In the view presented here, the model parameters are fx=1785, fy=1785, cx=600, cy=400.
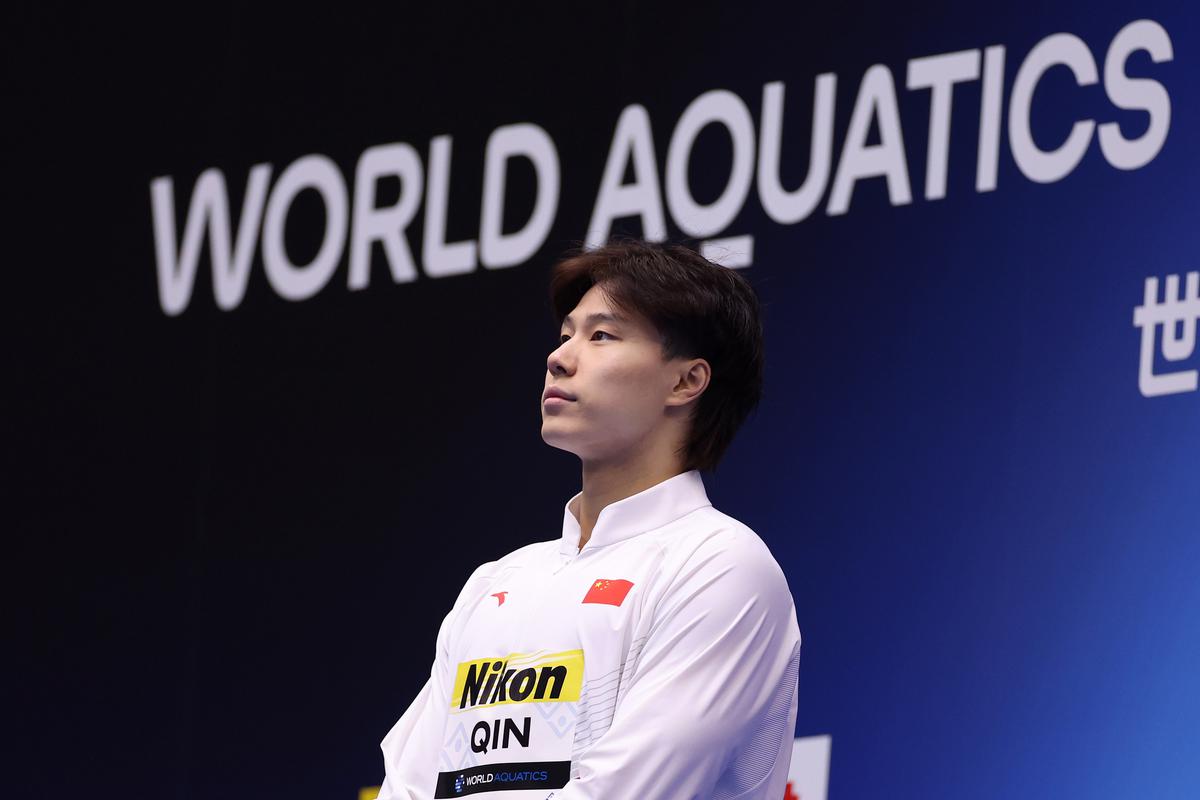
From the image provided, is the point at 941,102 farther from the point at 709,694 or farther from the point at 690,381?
the point at 709,694

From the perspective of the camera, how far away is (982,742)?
126 inches

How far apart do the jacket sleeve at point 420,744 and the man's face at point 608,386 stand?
338mm

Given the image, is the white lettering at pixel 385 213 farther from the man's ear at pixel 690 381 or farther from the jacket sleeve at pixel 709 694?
the jacket sleeve at pixel 709 694

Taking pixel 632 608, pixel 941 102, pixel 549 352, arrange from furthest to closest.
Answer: pixel 549 352
pixel 941 102
pixel 632 608

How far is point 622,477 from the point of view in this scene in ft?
7.13

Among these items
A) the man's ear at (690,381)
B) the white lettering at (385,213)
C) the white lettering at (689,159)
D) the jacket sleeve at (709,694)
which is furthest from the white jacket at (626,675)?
A: the white lettering at (385,213)

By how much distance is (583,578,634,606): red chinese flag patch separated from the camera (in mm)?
2033

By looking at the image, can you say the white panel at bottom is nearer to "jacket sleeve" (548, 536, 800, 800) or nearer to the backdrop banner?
the backdrop banner

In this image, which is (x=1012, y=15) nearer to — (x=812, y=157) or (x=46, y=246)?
(x=812, y=157)

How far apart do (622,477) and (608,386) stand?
0.12 m

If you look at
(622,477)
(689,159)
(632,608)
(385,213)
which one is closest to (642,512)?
(622,477)

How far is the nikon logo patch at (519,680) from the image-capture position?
2012 mm

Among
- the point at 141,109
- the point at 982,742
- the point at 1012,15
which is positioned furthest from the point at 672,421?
the point at 141,109

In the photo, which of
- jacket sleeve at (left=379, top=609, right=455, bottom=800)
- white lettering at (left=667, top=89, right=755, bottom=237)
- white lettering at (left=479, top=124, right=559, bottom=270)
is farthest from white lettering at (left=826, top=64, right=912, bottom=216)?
jacket sleeve at (left=379, top=609, right=455, bottom=800)
